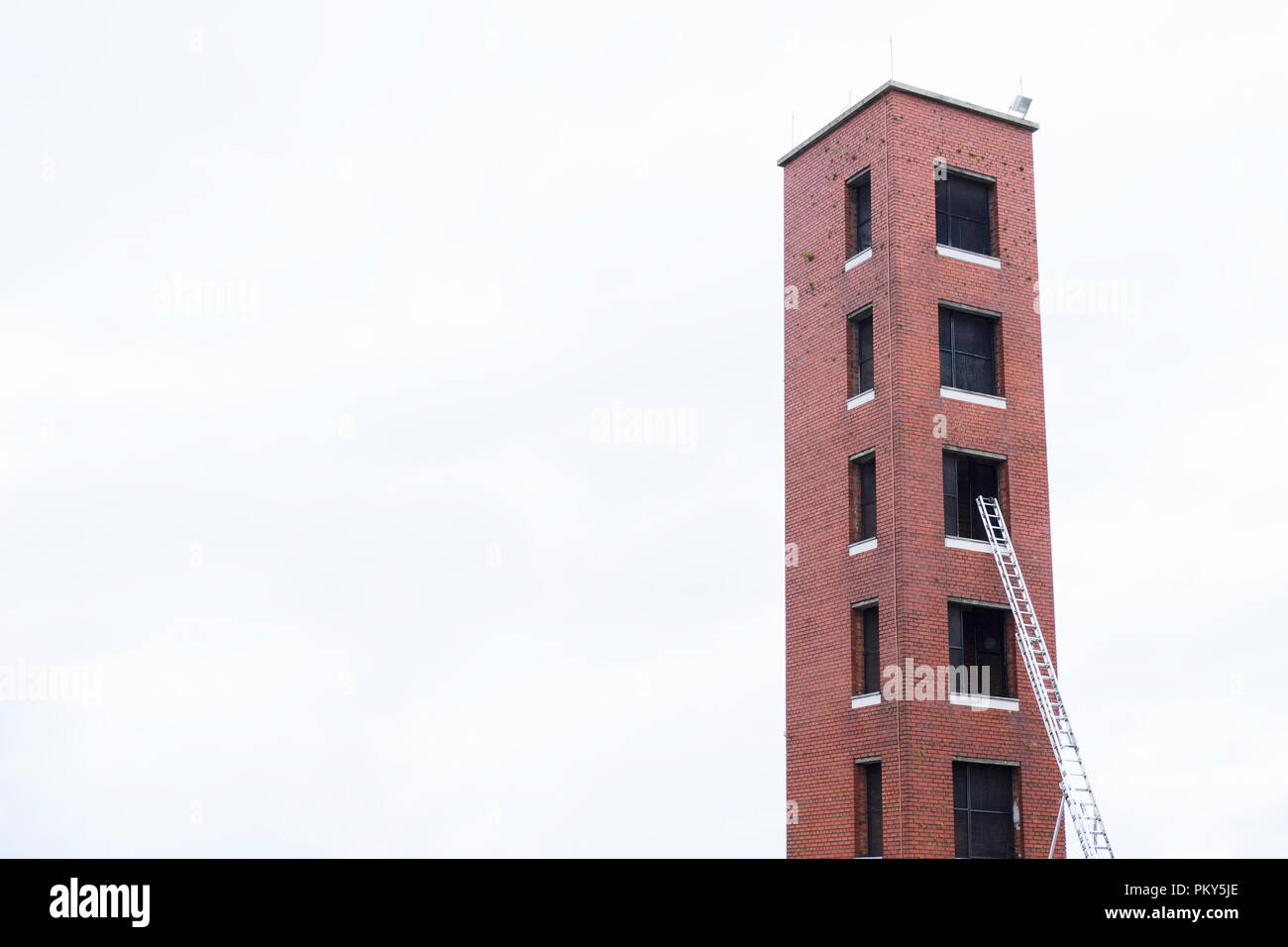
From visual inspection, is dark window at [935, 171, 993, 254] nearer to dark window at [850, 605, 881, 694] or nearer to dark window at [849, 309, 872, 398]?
dark window at [849, 309, 872, 398]

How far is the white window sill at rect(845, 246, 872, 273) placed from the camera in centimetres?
3525

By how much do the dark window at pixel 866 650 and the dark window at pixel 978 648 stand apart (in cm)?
167

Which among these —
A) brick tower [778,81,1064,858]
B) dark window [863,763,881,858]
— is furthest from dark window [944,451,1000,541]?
dark window [863,763,881,858]

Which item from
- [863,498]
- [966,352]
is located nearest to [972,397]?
[966,352]

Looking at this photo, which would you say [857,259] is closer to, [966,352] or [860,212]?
A: [860,212]

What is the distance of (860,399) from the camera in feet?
113

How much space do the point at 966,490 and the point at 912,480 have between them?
2.26 metres

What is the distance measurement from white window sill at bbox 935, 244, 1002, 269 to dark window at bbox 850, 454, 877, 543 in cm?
544

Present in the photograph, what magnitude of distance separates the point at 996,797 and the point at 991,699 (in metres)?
2.18

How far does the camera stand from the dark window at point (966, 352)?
1372 inches

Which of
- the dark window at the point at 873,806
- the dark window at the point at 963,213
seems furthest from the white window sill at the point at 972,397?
the dark window at the point at 873,806

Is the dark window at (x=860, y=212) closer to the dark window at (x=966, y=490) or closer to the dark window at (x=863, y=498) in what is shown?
the dark window at (x=863, y=498)

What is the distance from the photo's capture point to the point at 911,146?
35281 mm
